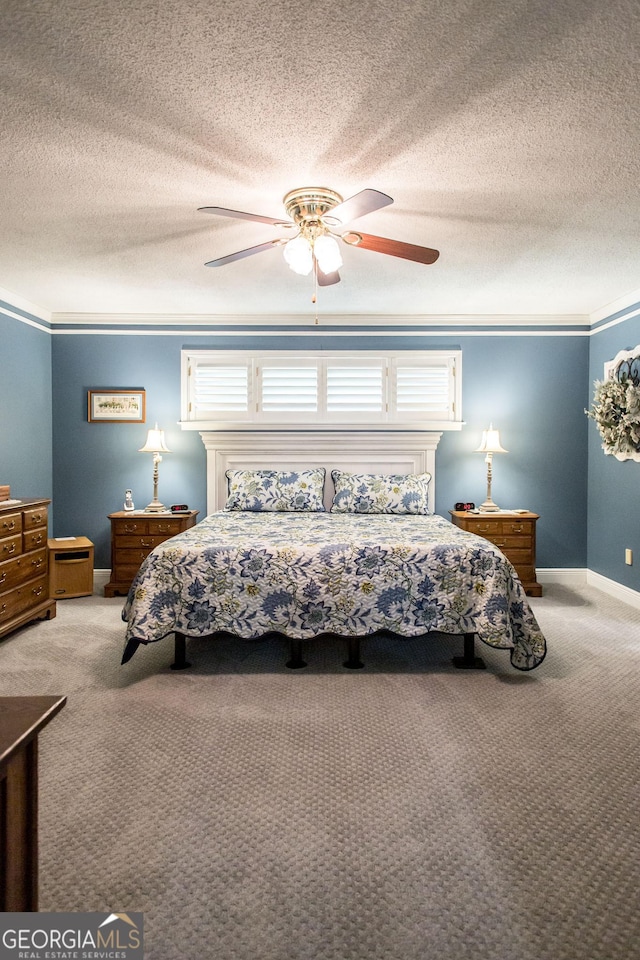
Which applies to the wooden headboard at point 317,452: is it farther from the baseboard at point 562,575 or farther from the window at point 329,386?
→ the baseboard at point 562,575

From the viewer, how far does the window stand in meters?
5.34

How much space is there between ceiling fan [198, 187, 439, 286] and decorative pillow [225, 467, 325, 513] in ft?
7.06

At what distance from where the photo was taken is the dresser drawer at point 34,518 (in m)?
3.81

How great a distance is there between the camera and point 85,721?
8.07 feet

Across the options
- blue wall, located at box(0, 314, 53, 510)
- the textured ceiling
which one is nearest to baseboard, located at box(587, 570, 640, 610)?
the textured ceiling

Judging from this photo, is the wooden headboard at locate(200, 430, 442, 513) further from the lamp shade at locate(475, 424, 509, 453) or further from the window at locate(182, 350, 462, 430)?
the lamp shade at locate(475, 424, 509, 453)

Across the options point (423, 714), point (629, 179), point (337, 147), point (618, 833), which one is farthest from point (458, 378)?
point (618, 833)

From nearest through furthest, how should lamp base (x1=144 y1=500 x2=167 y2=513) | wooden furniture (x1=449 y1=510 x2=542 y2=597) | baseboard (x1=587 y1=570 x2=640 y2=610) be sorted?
baseboard (x1=587 y1=570 x2=640 y2=610) < wooden furniture (x1=449 y1=510 x2=542 y2=597) < lamp base (x1=144 y1=500 x2=167 y2=513)

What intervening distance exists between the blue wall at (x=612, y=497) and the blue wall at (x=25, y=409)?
5.27 meters

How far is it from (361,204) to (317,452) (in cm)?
321

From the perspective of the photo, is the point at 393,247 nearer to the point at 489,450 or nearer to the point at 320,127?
the point at 320,127

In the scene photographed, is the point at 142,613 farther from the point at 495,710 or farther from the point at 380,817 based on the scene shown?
the point at 495,710

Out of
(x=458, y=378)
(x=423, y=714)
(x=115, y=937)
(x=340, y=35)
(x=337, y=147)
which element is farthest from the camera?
(x=458, y=378)

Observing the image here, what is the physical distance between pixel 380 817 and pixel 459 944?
491 millimetres
